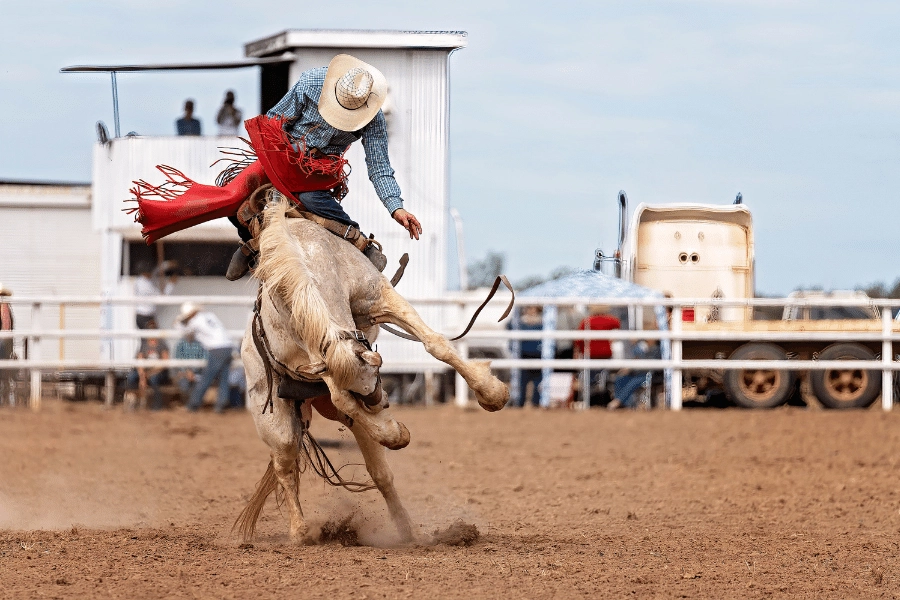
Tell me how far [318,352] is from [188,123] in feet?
32.4

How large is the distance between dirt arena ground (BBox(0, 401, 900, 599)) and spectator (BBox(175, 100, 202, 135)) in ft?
11.2

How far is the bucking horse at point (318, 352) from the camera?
4.71 meters

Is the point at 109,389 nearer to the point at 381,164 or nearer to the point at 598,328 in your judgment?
the point at 598,328

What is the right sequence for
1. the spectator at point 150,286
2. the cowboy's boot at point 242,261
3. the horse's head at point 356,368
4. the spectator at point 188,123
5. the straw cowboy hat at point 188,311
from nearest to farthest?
the horse's head at point 356,368 → the cowboy's boot at point 242,261 → the straw cowboy hat at point 188,311 → the spectator at point 150,286 → the spectator at point 188,123

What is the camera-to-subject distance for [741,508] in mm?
6988

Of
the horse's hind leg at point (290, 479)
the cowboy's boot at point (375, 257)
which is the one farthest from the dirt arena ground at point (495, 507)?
the cowboy's boot at point (375, 257)

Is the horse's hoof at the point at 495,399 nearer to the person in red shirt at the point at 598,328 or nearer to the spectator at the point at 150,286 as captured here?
the person in red shirt at the point at 598,328

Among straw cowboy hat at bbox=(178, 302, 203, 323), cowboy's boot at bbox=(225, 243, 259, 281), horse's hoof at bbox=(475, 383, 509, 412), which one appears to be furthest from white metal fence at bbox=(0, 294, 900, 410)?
horse's hoof at bbox=(475, 383, 509, 412)

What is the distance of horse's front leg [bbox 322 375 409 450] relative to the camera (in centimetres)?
469

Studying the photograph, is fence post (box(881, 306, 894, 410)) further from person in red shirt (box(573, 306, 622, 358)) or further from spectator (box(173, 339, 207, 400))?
spectator (box(173, 339, 207, 400))

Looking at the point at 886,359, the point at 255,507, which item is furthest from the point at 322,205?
the point at 886,359

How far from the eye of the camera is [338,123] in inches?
206

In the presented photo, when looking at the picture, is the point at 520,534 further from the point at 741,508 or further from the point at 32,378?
the point at 32,378

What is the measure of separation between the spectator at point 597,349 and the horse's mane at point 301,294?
8261mm
